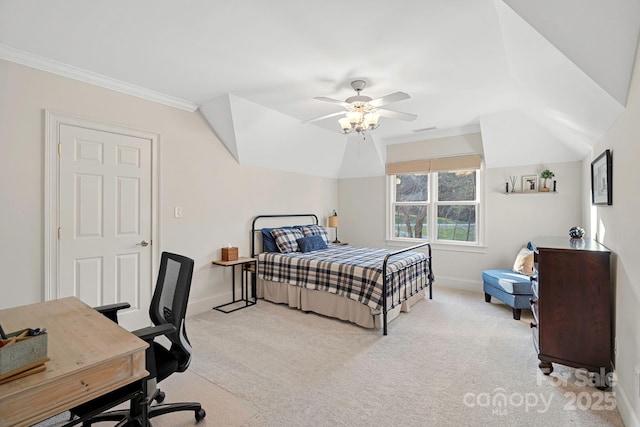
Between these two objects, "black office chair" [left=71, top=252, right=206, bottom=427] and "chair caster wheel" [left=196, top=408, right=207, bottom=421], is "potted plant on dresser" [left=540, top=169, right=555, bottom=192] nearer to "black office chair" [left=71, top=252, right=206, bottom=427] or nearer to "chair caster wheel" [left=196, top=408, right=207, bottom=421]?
"black office chair" [left=71, top=252, right=206, bottom=427]

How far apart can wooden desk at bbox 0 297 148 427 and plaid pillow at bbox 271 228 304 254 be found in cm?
294

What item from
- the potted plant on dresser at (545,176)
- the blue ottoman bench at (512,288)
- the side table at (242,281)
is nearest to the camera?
the blue ottoman bench at (512,288)

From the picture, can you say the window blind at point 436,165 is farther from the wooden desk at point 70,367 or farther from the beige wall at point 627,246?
the wooden desk at point 70,367

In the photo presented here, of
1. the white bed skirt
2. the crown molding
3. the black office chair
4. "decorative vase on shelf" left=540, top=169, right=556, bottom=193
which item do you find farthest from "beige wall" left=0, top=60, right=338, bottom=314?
"decorative vase on shelf" left=540, top=169, right=556, bottom=193

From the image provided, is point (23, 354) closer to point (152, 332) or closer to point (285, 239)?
point (152, 332)

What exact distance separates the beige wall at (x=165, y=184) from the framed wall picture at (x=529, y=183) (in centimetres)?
332

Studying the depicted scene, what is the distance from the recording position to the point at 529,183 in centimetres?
440

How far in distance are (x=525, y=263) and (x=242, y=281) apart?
373cm

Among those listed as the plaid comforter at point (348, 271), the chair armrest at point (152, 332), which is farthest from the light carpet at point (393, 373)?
the chair armrest at point (152, 332)

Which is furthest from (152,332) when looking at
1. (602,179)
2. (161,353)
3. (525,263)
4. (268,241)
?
(525,263)

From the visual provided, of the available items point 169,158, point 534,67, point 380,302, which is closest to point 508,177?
point 534,67

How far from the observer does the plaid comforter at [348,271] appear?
332cm

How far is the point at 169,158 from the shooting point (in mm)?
3574

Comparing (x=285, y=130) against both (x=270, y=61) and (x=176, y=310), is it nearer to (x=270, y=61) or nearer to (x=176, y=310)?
(x=270, y=61)
